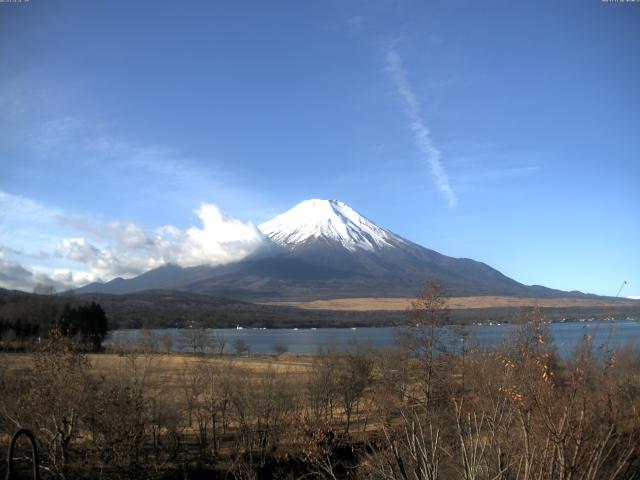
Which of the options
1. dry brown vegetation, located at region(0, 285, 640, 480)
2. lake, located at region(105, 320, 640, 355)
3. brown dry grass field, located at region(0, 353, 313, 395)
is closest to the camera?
lake, located at region(105, 320, 640, 355)

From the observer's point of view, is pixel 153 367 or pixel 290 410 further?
pixel 153 367

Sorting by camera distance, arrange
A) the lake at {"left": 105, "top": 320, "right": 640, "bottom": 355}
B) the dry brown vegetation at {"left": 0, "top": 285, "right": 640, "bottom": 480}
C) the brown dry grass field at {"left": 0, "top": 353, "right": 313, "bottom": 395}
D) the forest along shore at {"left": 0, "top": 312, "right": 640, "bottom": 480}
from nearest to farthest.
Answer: the lake at {"left": 105, "top": 320, "right": 640, "bottom": 355}, the forest along shore at {"left": 0, "top": 312, "right": 640, "bottom": 480}, the dry brown vegetation at {"left": 0, "top": 285, "right": 640, "bottom": 480}, the brown dry grass field at {"left": 0, "top": 353, "right": 313, "bottom": 395}

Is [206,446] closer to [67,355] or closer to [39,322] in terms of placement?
[67,355]

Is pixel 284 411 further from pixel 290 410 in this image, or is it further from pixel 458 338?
pixel 458 338

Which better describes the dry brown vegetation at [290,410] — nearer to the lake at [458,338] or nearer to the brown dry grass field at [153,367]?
the brown dry grass field at [153,367]

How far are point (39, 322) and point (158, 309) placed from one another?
4603 inches

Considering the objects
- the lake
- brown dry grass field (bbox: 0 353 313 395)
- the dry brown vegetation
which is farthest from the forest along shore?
the lake

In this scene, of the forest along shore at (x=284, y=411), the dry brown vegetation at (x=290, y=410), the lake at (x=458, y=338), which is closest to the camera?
the lake at (x=458, y=338)

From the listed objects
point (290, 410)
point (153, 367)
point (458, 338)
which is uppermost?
point (458, 338)

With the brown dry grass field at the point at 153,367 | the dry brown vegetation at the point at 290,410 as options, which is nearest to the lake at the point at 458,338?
the dry brown vegetation at the point at 290,410

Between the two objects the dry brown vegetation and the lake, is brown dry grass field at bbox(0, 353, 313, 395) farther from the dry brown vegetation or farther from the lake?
the lake

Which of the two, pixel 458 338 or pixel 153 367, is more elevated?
pixel 458 338

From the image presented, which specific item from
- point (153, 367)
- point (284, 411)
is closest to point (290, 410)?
point (284, 411)

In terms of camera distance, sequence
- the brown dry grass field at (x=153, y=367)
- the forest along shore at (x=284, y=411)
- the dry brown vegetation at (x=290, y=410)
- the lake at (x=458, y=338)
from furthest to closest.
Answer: the brown dry grass field at (x=153, y=367), the dry brown vegetation at (x=290, y=410), the forest along shore at (x=284, y=411), the lake at (x=458, y=338)
